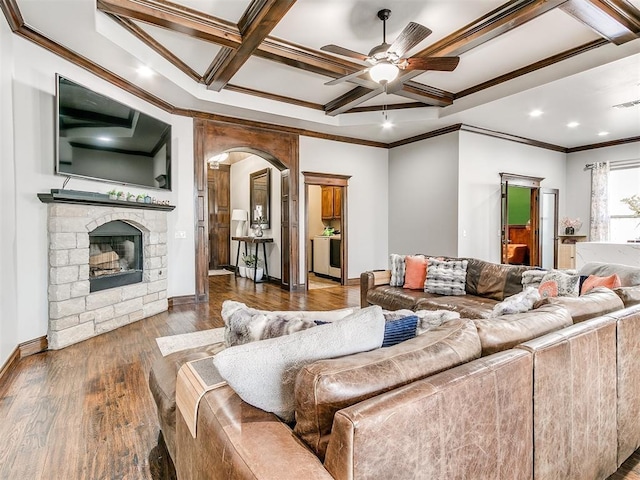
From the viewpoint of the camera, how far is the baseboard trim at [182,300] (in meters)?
5.32

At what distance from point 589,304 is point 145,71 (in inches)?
180

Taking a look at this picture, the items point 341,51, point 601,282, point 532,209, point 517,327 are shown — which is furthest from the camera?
point 532,209

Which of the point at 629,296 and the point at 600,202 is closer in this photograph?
the point at 629,296

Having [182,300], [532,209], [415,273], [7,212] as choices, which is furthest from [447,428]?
[532,209]

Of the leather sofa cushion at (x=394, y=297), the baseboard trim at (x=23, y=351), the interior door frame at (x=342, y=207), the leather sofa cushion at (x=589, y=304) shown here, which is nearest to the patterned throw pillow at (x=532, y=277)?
the leather sofa cushion at (x=394, y=297)

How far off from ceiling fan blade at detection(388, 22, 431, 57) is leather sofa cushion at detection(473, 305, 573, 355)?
2.35 meters

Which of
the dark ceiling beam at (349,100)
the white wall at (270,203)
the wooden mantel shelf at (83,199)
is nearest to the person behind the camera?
the wooden mantel shelf at (83,199)

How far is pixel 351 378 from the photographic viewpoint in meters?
0.94

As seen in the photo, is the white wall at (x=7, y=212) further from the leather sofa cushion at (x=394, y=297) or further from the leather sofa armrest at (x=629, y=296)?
the leather sofa armrest at (x=629, y=296)

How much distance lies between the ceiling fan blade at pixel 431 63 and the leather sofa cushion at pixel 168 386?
318cm

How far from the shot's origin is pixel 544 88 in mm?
4516

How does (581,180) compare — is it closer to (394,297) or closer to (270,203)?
(394,297)

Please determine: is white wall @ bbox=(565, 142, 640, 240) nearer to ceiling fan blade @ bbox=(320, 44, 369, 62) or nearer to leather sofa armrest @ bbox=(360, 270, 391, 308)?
leather sofa armrest @ bbox=(360, 270, 391, 308)

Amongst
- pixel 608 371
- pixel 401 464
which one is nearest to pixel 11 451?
pixel 401 464
